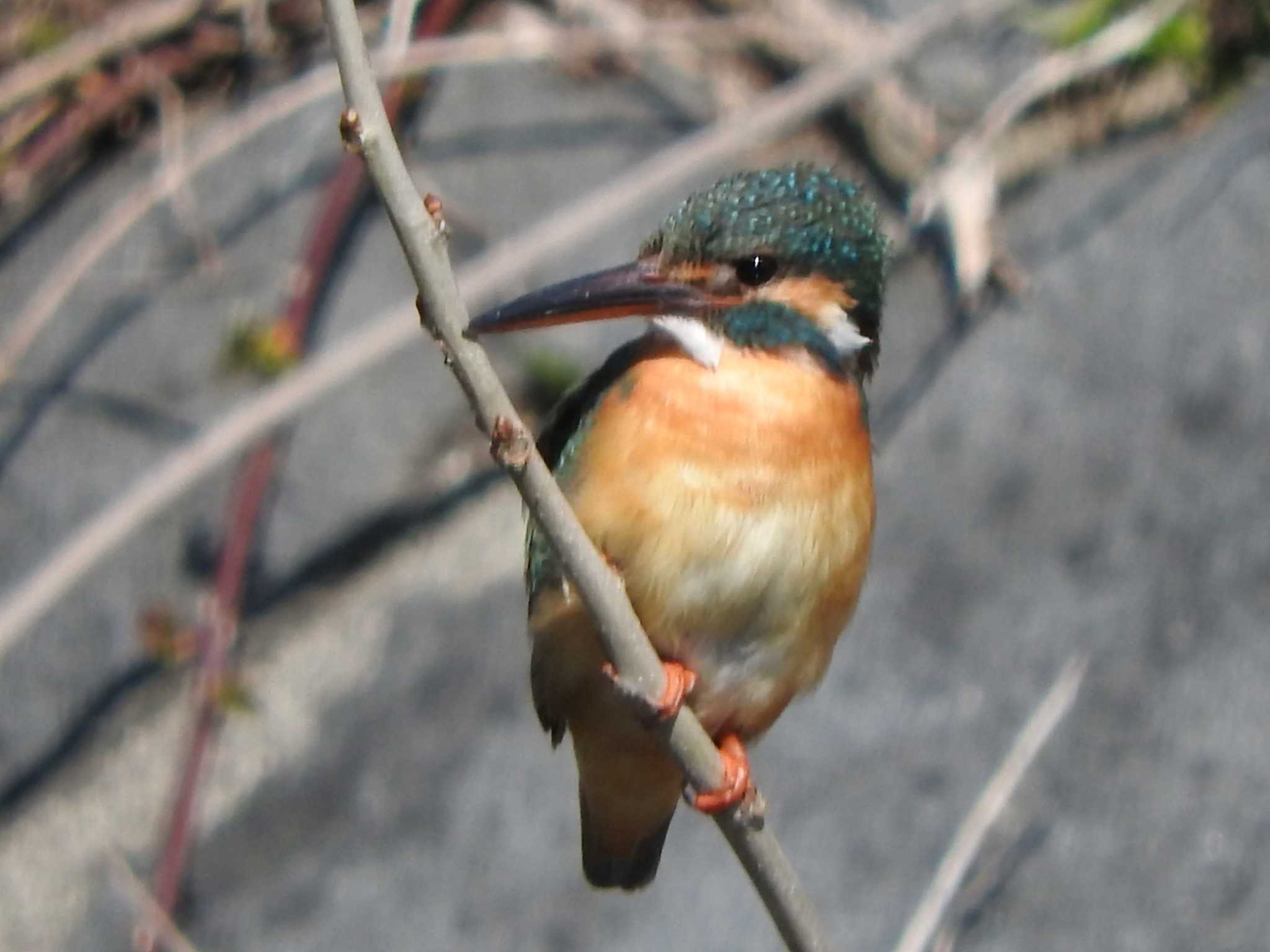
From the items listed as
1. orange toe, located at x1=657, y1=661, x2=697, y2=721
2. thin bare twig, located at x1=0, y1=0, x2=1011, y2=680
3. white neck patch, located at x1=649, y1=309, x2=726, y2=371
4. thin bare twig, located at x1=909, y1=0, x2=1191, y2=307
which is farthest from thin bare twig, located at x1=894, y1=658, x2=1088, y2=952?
thin bare twig, located at x1=0, y1=0, x2=1011, y2=680

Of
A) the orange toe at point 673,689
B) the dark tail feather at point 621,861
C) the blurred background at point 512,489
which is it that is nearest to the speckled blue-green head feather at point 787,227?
the orange toe at point 673,689

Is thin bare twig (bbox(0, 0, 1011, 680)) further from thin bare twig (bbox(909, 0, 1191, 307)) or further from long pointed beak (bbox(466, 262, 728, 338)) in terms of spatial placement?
long pointed beak (bbox(466, 262, 728, 338))

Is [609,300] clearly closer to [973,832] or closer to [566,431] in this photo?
[566,431]

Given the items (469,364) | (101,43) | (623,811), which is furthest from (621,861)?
(101,43)

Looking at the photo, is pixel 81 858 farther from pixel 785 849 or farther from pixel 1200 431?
pixel 1200 431

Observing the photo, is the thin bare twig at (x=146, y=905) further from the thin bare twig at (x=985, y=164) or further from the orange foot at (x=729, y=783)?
the thin bare twig at (x=985, y=164)

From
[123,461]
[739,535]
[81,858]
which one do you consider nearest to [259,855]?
[81,858]
